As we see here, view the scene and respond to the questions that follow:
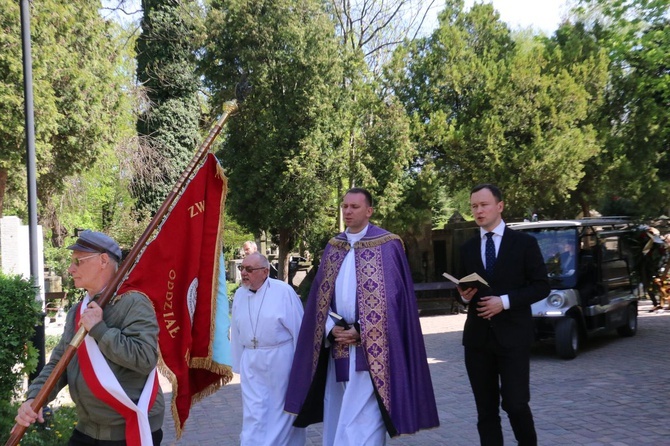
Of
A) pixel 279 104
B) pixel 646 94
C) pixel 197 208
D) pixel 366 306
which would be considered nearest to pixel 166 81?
pixel 279 104

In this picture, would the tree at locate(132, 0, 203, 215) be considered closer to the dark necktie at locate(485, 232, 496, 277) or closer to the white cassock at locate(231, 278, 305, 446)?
the white cassock at locate(231, 278, 305, 446)

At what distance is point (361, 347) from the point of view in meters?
5.31

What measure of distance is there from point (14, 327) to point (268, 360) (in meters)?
2.42

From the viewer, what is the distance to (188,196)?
444cm

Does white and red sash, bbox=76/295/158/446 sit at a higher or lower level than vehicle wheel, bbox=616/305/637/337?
higher

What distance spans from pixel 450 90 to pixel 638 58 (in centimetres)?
758

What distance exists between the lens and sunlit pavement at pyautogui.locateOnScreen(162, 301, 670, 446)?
6992 millimetres

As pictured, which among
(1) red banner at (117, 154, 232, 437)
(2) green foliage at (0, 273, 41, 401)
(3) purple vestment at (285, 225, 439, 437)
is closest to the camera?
(1) red banner at (117, 154, 232, 437)

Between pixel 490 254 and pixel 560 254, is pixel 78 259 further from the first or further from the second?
pixel 560 254

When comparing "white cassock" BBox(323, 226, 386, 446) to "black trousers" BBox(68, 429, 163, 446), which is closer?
"black trousers" BBox(68, 429, 163, 446)

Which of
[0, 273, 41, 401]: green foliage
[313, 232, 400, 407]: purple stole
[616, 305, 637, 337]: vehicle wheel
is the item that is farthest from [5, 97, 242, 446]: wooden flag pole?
[616, 305, 637, 337]: vehicle wheel

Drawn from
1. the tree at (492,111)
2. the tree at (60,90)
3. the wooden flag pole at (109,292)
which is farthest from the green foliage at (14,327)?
the tree at (492,111)

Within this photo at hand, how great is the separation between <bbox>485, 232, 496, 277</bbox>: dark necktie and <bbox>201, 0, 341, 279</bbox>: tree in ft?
55.9

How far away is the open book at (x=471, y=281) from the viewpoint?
489 cm
